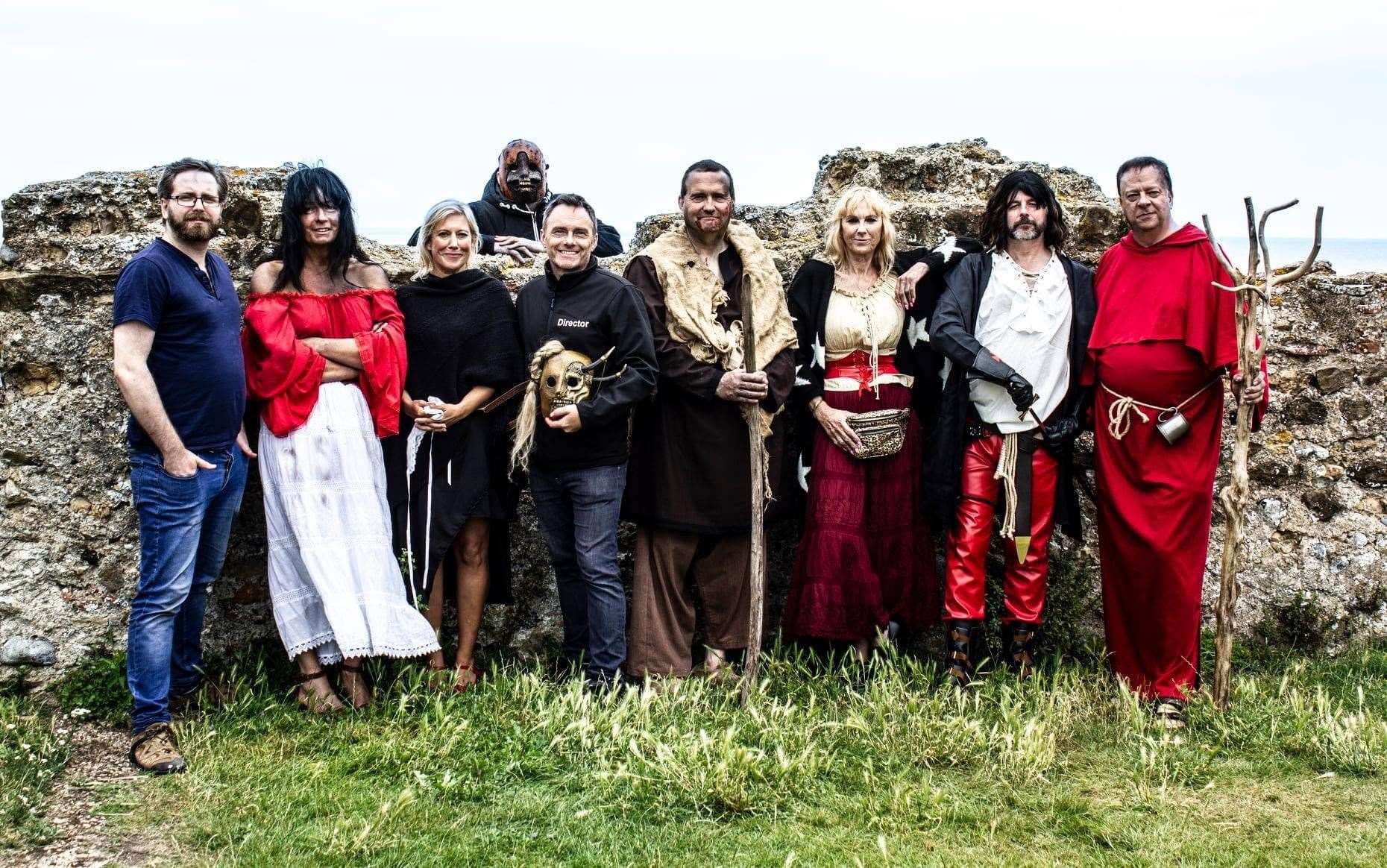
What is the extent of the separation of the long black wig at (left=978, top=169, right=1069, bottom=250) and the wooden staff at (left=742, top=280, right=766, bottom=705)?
3.63ft

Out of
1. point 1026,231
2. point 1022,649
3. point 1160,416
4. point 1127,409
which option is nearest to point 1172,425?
point 1160,416

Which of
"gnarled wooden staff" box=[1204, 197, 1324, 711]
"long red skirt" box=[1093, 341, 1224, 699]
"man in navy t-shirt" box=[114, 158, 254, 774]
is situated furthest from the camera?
"long red skirt" box=[1093, 341, 1224, 699]

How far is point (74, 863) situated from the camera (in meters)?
3.52

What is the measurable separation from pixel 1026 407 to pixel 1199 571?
954 millimetres

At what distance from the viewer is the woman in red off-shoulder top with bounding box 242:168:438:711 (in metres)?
4.48

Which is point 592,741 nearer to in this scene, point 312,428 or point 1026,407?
point 312,428

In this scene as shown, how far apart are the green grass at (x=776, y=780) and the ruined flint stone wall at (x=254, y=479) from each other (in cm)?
74

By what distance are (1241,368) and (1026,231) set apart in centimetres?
99

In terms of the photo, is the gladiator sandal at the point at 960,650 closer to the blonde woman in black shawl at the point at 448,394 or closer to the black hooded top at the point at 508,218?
the blonde woman in black shawl at the point at 448,394

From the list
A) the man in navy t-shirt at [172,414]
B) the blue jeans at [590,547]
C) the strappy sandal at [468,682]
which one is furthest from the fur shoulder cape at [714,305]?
the man in navy t-shirt at [172,414]

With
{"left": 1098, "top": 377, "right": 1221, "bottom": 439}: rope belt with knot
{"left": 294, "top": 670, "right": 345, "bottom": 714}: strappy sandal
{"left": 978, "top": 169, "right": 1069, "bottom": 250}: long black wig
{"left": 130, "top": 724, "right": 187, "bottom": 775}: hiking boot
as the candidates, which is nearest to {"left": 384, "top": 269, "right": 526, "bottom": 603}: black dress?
{"left": 294, "top": 670, "right": 345, "bottom": 714}: strappy sandal

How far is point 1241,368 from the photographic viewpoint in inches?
177

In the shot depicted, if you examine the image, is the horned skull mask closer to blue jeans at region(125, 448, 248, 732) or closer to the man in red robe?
blue jeans at region(125, 448, 248, 732)

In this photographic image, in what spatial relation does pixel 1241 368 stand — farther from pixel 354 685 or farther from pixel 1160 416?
pixel 354 685
